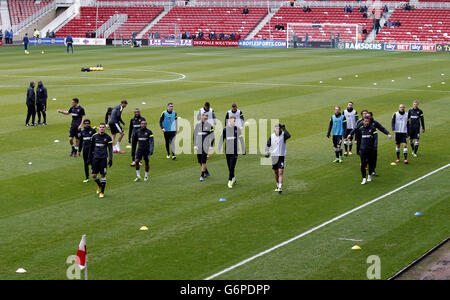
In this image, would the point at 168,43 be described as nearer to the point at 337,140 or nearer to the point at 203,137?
the point at 337,140

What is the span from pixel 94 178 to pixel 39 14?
8325cm

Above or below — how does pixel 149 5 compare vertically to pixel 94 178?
above

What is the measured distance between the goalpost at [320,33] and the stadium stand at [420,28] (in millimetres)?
3183

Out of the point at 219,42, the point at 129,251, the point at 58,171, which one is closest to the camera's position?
the point at 129,251

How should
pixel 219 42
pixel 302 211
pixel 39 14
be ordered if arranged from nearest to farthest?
pixel 302 211 → pixel 219 42 → pixel 39 14

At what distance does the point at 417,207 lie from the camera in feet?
61.7

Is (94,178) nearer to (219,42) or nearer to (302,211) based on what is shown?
(302,211)

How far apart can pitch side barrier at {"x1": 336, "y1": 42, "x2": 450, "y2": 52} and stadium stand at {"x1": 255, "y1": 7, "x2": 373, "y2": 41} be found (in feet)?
11.7

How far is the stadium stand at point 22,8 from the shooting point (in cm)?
9572

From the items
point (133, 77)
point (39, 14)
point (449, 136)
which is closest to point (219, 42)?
point (39, 14)

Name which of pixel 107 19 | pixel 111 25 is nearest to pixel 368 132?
pixel 111 25

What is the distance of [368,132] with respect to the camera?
2158cm

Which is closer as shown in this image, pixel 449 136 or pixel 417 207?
pixel 417 207

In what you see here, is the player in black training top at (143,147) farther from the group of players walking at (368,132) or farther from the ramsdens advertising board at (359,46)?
the ramsdens advertising board at (359,46)
